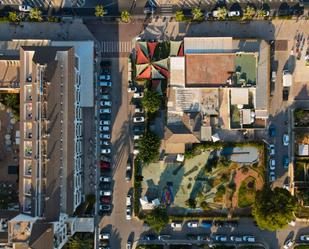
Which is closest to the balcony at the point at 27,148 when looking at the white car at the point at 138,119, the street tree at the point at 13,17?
the white car at the point at 138,119

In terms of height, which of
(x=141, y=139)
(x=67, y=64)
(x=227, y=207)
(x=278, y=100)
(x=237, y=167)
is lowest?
(x=227, y=207)

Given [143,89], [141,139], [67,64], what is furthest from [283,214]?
[67,64]

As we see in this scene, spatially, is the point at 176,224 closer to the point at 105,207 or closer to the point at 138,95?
the point at 105,207

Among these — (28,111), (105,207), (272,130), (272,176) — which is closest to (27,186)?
(28,111)

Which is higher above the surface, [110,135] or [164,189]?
[110,135]

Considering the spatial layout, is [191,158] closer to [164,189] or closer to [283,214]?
[164,189]
